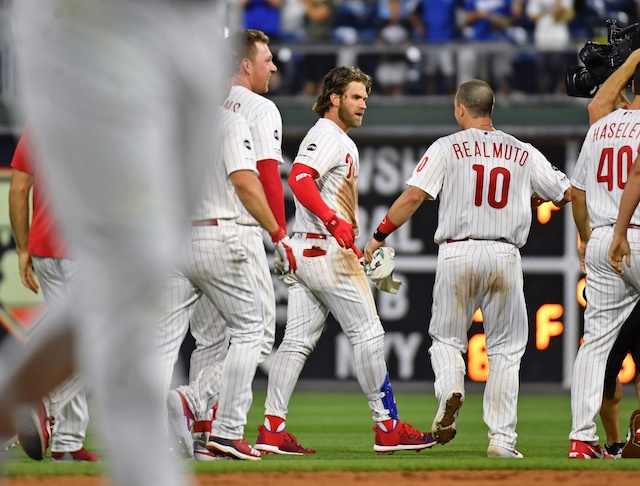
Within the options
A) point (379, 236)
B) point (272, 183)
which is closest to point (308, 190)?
point (272, 183)

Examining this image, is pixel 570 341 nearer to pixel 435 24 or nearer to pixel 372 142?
pixel 372 142

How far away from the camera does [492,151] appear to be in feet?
23.9

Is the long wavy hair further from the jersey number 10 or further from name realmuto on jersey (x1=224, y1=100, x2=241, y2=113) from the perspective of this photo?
the jersey number 10

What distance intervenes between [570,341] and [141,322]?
1032 centimetres

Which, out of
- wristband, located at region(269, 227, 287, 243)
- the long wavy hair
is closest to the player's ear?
the long wavy hair

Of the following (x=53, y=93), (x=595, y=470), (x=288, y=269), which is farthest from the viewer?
(x=288, y=269)

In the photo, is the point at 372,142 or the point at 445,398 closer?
the point at 445,398

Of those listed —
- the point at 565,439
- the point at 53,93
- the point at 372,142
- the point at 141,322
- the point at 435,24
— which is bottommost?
the point at 565,439

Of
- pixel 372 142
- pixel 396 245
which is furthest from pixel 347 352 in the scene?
pixel 372 142

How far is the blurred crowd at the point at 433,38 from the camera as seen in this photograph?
13781 mm

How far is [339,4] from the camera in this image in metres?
15.5

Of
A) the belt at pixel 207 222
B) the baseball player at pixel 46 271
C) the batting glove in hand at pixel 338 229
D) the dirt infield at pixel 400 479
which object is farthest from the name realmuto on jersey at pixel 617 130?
the baseball player at pixel 46 271

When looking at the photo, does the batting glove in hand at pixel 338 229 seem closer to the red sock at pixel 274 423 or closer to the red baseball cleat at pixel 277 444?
the red sock at pixel 274 423

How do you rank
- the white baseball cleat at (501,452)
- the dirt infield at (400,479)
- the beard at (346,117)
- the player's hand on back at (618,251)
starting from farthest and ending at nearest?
the beard at (346,117) → the white baseball cleat at (501,452) → the player's hand on back at (618,251) → the dirt infield at (400,479)
